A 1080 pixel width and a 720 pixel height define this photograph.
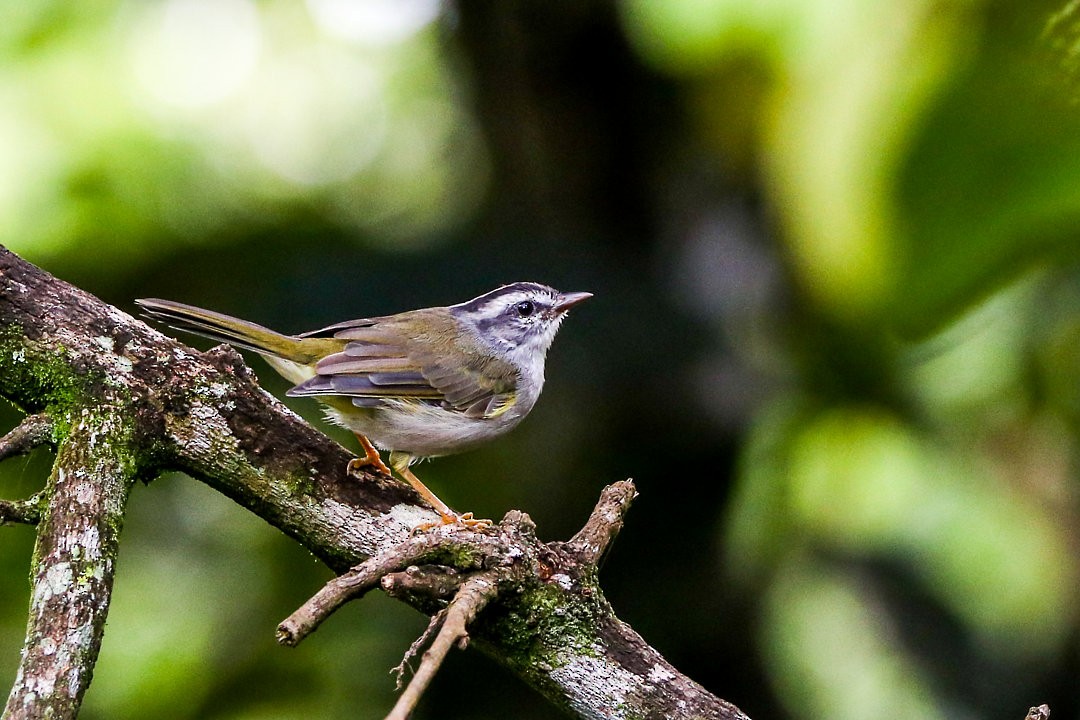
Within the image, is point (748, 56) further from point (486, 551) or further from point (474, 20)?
point (486, 551)

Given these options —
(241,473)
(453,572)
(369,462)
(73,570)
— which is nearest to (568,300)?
(369,462)

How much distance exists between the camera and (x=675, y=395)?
5.24 meters

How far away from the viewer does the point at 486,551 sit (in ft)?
7.80

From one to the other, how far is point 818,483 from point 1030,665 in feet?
4.09

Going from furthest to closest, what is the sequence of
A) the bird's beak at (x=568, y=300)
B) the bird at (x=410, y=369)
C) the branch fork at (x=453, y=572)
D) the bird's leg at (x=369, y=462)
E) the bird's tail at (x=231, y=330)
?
the bird's beak at (x=568, y=300)
the bird at (x=410, y=369)
the bird's tail at (x=231, y=330)
the bird's leg at (x=369, y=462)
the branch fork at (x=453, y=572)

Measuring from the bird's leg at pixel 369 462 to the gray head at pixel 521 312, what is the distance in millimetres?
839

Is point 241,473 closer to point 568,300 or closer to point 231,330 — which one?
point 231,330

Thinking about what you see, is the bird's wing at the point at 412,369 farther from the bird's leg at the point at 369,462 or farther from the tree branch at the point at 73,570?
the tree branch at the point at 73,570

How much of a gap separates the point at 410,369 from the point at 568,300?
89cm

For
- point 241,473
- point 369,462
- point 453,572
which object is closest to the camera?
point 453,572

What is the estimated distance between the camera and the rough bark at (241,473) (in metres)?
2.35

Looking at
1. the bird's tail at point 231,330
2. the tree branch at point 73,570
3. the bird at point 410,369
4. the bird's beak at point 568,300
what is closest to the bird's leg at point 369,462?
the bird at point 410,369

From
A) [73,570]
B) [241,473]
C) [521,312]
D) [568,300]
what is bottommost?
[73,570]

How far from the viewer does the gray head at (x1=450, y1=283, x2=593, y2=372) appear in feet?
15.3
